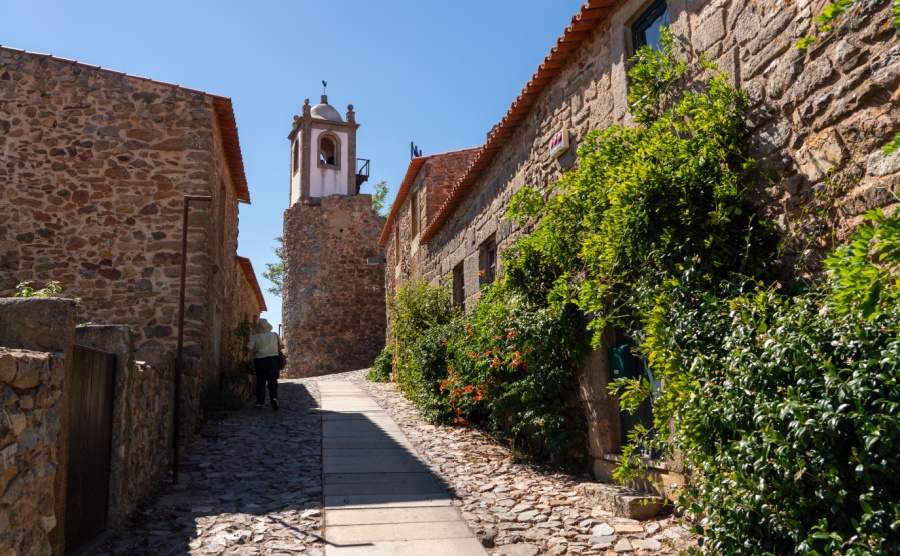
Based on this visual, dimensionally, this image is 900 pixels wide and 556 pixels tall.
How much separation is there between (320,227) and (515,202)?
52.6 ft

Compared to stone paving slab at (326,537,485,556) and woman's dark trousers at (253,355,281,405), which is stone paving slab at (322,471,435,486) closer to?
stone paving slab at (326,537,485,556)

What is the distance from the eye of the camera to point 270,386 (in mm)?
9914

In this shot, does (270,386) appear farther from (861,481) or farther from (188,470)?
(861,481)

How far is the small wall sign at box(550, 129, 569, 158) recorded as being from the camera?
6.46 metres

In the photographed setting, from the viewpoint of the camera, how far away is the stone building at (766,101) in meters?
A: 3.22

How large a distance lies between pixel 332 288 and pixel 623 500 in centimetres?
1734

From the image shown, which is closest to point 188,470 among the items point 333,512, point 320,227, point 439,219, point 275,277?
point 333,512

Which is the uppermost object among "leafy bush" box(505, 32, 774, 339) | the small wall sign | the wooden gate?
the small wall sign

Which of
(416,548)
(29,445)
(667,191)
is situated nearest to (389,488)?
(416,548)

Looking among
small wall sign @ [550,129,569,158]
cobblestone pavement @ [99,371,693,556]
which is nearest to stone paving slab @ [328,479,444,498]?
cobblestone pavement @ [99,371,693,556]

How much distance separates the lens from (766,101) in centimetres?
A: 393

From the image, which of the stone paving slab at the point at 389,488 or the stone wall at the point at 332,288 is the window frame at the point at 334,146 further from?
the stone paving slab at the point at 389,488

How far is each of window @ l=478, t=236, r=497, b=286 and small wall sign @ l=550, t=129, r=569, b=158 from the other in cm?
224

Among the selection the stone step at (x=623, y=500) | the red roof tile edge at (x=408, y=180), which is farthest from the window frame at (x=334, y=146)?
the stone step at (x=623, y=500)
